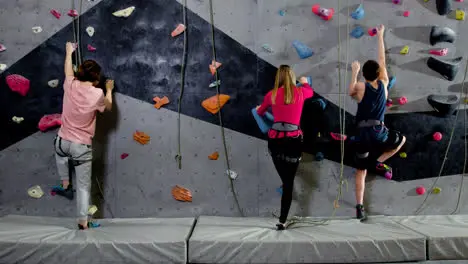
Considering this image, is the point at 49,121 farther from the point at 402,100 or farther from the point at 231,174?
the point at 402,100

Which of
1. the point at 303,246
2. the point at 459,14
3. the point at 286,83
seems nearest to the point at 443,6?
the point at 459,14

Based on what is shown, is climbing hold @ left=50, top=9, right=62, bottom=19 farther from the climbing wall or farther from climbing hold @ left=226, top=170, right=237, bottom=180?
climbing hold @ left=226, top=170, right=237, bottom=180

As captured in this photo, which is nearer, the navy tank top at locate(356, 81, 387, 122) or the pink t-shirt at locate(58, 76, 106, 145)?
the pink t-shirt at locate(58, 76, 106, 145)

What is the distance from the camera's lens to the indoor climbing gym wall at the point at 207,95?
142 inches

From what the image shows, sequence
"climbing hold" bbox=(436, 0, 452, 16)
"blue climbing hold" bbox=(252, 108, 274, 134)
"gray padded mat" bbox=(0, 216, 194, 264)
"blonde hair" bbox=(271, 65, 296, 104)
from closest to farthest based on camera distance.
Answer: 1. "gray padded mat" bbox=(0, 216, 194, 264)
2. "blonde hair" bbox=(271, 65, 296, 104)
3. "blue climbing hold" bbox=(252, 108, 274, 134)
4. "climbing hold" bbox=(436, 0, 452, 16)

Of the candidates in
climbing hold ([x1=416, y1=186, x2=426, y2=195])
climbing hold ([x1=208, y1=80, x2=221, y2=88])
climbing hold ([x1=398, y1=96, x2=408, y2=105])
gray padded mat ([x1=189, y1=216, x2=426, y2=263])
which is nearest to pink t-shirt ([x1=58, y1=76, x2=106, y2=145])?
climbing hold ([x1=208, y1=80, x2=221, y2=88])

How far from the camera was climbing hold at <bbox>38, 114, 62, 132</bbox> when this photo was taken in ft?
11.6

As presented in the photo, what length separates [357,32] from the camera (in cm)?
372

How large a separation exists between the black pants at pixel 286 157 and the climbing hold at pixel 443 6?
1.91 meters

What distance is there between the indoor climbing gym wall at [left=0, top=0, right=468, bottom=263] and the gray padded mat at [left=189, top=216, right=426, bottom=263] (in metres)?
0.72

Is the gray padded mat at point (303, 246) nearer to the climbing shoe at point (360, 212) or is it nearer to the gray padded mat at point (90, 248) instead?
the gray padded mat at point (90, 248)

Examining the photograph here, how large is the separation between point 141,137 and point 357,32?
215 cm

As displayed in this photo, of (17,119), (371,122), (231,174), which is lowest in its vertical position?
(231,174)

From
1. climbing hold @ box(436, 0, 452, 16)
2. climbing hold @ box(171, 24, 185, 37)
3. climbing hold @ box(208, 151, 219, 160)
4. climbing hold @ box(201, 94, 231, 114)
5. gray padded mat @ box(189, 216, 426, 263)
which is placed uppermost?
climbing hold @ box(436, 0, 452, 16)
